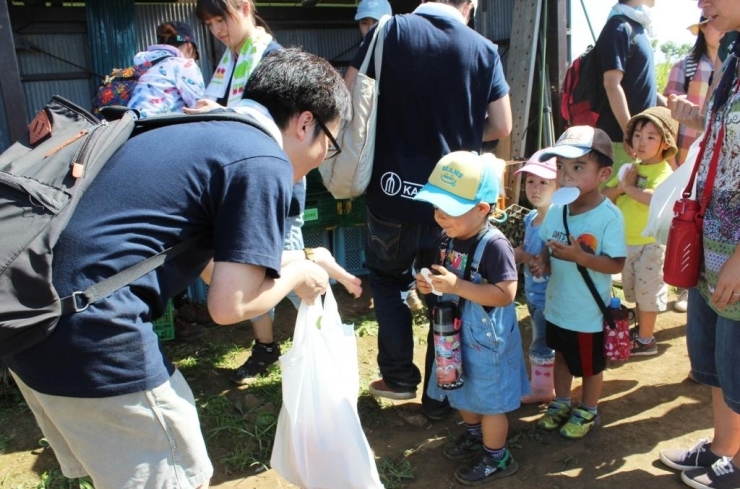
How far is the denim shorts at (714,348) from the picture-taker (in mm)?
2158

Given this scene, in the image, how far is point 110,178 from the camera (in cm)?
149

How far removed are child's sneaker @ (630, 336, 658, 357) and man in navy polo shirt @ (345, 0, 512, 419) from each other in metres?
1.43

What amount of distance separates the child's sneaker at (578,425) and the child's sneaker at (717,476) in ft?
1.55

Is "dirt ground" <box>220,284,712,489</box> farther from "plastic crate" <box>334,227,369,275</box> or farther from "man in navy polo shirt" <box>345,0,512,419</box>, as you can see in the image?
"plastic crate" <box>334,227,369,275</box>

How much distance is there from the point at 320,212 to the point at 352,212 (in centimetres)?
29

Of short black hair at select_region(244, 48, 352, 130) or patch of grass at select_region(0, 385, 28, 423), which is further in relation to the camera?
patch of grass at select_region(0, 385, 28, 423)

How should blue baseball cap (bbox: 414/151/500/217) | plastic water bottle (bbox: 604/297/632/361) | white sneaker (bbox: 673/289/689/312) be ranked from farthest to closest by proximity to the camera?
white sneaker (bbox: 673/289/689/312), plastic water bottle (bbox: 604/297/632/361), blue baseball cap (bbox: 414/151/500/217)

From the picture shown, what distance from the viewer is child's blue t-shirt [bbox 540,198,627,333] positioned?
2693 mm

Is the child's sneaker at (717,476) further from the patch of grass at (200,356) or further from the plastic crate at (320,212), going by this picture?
the plastic crate at (320,212)

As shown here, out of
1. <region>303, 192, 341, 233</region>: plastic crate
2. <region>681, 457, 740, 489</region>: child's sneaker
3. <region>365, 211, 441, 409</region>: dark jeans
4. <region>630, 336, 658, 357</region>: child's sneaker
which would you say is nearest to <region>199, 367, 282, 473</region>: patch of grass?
<region>365, 211, 441, 409</region>: dark jeans

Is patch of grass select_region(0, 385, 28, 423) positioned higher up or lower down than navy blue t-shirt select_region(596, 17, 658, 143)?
lower down

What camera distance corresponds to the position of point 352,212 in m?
5.10

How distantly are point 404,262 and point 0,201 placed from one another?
193cm

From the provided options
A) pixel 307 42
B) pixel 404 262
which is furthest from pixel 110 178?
pixel 307 42
